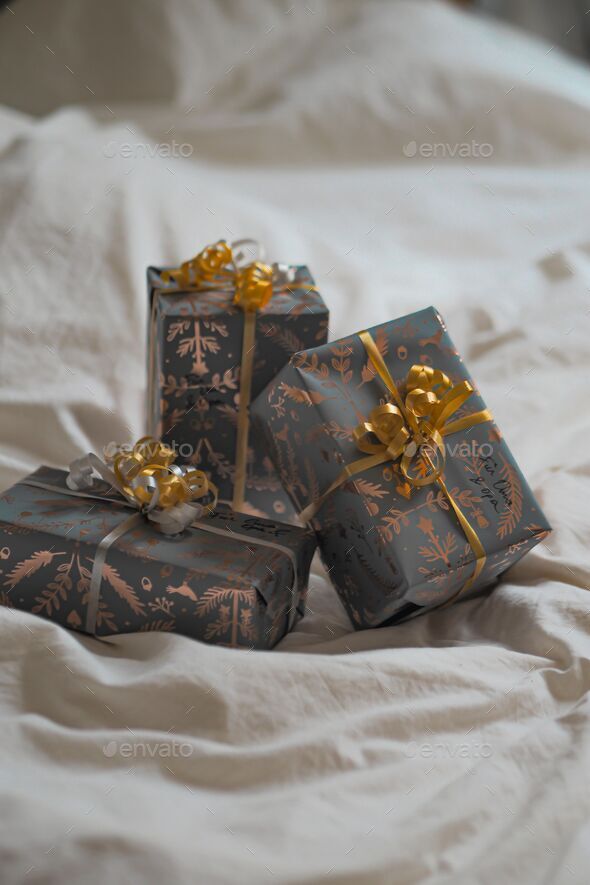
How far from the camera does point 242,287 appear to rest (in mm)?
1036

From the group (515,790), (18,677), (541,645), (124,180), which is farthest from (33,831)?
(124,180)

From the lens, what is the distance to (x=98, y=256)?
1.33 meters

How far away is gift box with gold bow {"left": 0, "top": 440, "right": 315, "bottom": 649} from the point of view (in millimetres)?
840

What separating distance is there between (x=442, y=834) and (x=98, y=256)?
936 millimetres

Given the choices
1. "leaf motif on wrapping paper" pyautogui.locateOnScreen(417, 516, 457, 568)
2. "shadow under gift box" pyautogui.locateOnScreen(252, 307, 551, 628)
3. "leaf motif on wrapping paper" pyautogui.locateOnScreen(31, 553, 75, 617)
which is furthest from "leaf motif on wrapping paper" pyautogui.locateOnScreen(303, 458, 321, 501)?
"leaf motif on wrapping paper" pyautogui.locateOnScreen(31, 553, 75, 617)

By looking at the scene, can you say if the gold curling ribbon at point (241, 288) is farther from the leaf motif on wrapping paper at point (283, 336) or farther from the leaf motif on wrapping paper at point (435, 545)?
the leaf motif on wrapping paper at point (435, 545)

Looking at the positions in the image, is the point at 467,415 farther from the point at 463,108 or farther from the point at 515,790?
the point at 463,108

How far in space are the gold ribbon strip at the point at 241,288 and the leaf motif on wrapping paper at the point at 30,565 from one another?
0.27m

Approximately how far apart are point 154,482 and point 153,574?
96 mm

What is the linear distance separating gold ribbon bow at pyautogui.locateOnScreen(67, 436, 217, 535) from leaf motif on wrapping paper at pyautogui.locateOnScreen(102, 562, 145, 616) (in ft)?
0.22

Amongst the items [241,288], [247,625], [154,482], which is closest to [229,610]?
[247,625]

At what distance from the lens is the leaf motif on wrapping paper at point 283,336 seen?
3.37 feet

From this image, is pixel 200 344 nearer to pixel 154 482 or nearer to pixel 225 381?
pixel 225 381

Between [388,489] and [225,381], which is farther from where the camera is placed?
[225,381]
